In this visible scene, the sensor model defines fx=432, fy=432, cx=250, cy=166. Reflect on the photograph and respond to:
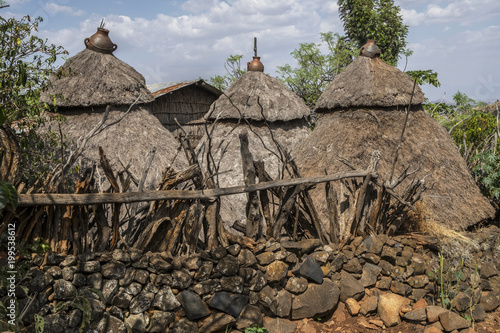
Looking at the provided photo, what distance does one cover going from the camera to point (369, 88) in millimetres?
7094

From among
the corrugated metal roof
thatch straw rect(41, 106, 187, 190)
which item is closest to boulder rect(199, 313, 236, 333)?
thatch straw rect(41, 106, 187, 190)

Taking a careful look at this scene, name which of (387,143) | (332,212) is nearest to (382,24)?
(387,143)

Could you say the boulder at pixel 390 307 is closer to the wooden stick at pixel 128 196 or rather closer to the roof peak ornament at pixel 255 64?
the wooden stick at pixel 128 196

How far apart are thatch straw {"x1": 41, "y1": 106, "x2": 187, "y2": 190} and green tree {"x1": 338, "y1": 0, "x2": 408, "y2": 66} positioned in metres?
14.3

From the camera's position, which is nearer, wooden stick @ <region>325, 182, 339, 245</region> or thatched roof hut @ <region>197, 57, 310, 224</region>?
wooden stick @ <region>325, 182, 339, 245</region>

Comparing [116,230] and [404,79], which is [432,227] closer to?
[404,79]

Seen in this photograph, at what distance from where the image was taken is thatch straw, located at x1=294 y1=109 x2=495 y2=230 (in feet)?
20.5

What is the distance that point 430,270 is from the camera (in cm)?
505

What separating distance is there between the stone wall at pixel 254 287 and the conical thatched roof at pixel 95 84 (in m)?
4.01

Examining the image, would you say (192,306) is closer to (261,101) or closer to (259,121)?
(259,121)

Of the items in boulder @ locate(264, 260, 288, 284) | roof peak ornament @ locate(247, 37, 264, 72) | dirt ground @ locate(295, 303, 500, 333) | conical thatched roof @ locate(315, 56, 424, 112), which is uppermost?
roof peak ornament @ locate(247, 37, 264, 72)

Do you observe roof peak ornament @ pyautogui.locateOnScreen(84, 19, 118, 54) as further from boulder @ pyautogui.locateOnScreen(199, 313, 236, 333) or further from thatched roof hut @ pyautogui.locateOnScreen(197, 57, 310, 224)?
boulder @ pyautogui.locateOnScreen(199, 313, 236, 333)

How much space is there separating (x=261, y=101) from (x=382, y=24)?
40.3ft

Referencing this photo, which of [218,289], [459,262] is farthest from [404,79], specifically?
[218,289]
